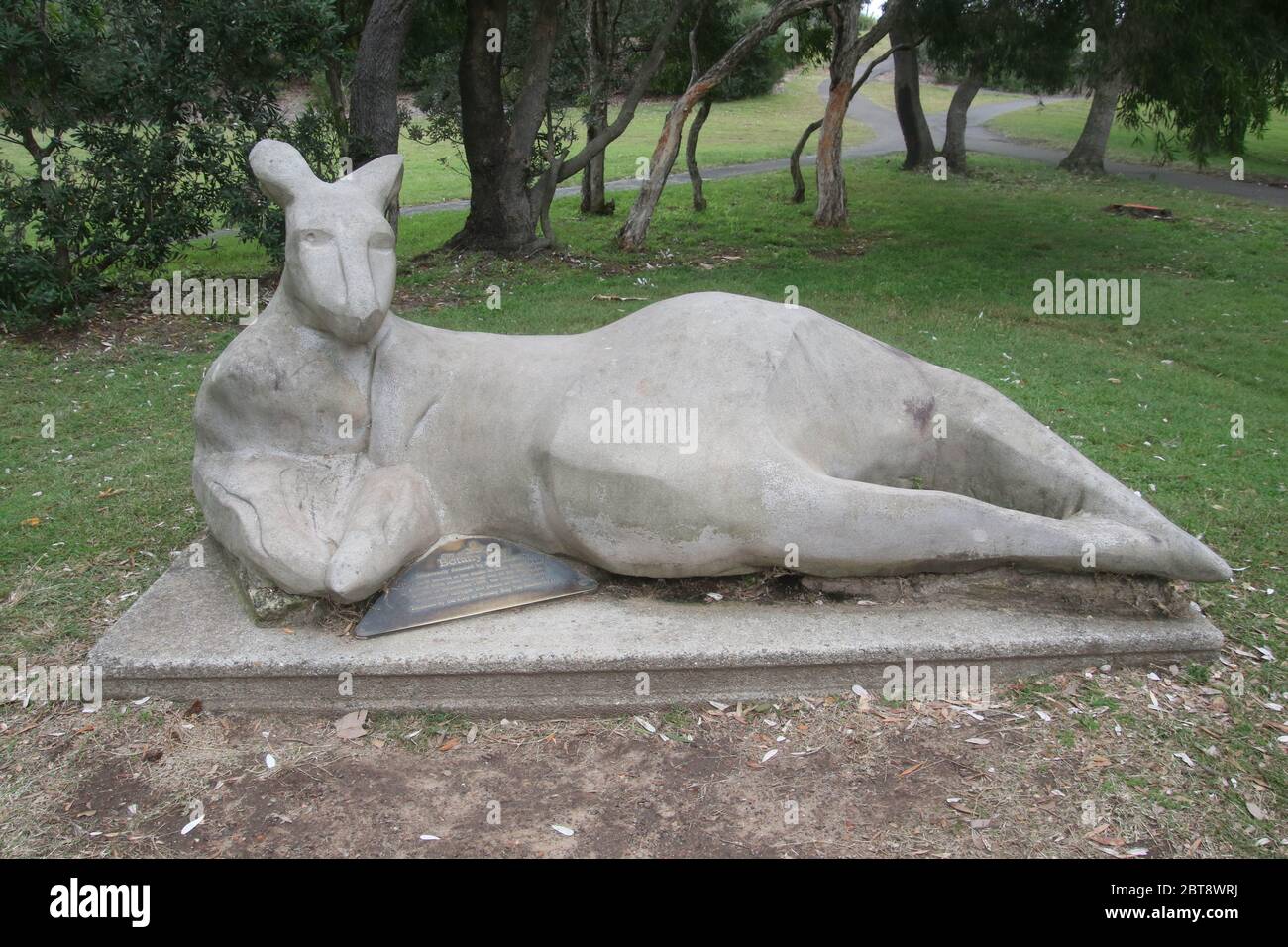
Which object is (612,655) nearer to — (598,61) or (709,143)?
(598,61)

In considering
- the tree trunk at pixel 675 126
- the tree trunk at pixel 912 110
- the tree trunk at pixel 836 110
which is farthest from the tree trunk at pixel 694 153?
the tree trunk at pixel 912 110

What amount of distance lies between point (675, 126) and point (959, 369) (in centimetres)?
541

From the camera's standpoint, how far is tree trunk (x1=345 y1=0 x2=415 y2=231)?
9.00 metres

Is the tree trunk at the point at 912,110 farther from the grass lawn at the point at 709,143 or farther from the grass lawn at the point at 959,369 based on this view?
the grass lawn at the point at 959,369

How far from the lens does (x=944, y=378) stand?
171 inches

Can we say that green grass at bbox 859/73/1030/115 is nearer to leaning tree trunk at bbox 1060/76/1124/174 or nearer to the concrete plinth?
leaning tree trunk at bbox 1060/76/1124/174

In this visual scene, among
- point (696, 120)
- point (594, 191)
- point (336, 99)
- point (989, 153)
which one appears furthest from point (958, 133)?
point (336, 99)

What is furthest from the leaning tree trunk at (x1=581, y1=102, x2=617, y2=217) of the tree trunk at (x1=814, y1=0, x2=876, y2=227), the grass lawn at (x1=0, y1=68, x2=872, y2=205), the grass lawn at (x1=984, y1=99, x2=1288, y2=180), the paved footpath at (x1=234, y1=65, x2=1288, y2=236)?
the grass lawn at (x1=984, y1=99, x2=1288, y2=180)

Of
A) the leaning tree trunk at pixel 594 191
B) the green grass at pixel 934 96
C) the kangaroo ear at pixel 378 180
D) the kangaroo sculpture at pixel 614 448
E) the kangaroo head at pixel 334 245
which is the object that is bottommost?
the kangaroo sculpture at pixel 614 448

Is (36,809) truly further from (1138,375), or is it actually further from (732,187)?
(732,187)

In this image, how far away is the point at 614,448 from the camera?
380 centimetres

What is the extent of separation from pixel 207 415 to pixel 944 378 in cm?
304

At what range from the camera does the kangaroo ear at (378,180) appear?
161 inches

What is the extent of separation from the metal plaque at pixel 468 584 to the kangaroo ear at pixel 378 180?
1403 millimetres
